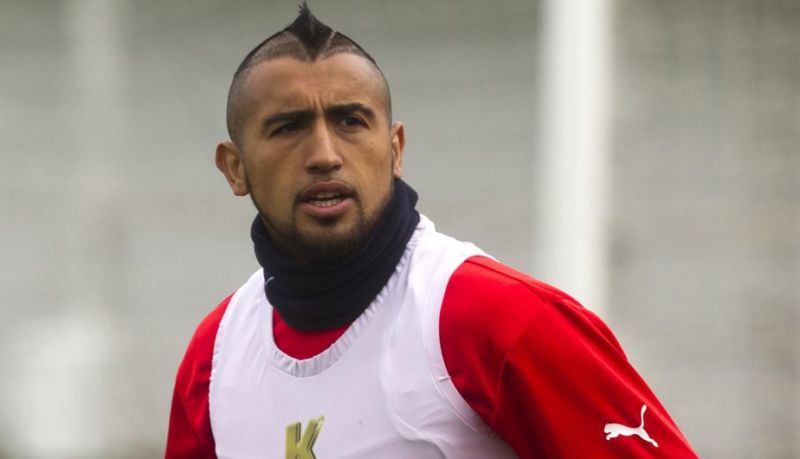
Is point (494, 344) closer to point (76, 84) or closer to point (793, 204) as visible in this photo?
point (793, 204)

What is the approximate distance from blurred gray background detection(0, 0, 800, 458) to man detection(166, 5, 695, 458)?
8.60ft

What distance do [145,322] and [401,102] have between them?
198cm

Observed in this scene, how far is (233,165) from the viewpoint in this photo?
3.00 metres

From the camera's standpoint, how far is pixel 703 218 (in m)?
6.64

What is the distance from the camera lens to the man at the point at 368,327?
97.7 inches

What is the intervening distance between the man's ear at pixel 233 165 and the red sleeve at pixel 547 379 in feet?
2.04

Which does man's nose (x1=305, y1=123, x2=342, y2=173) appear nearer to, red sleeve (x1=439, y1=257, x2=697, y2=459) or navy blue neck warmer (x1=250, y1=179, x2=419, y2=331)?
navy blue neck warmer (x1=250, y1=179, x2=419, y2=331)

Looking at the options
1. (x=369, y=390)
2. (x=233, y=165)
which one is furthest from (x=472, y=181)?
(x=369, y=390)

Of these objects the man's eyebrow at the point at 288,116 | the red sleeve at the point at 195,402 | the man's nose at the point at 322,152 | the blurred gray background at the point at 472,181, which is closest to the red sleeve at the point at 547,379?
the man's nose at the point at 322,152

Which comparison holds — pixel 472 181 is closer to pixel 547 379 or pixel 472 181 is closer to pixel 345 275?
pixel 345 275

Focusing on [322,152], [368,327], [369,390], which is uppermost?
[322,152]

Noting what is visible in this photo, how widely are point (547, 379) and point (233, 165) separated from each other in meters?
0.87

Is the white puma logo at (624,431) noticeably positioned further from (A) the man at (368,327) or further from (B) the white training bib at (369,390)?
(B) the white training bib at (369,390)

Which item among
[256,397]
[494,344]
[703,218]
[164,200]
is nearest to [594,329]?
[494,344]
